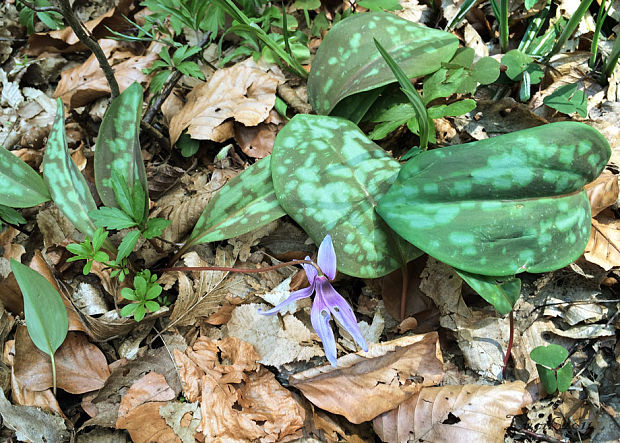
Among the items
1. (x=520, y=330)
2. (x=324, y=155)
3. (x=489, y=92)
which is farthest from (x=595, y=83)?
(x=324, y=155)

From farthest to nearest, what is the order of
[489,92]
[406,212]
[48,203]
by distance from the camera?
[489,92] < [48,203] < [406,212]

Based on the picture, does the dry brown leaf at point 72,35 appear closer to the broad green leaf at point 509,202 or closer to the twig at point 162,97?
the twig at point 162,97

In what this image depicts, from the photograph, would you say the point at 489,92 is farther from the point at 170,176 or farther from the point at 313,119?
the point at 170,176

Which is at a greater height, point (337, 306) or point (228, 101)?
point (228, 101)

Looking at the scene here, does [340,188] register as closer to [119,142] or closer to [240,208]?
[240,208]

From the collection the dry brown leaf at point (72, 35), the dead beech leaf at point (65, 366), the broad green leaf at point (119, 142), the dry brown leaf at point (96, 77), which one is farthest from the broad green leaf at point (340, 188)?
the dry brown leaf at point (72, 35)

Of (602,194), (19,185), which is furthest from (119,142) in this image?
(602,194)

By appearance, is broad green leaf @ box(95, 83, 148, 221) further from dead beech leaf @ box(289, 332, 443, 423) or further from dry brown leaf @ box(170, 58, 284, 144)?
dead beech leaf @ box(289, 332, 443, 423)

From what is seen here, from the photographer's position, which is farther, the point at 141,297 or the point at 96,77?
the point at 96,77
